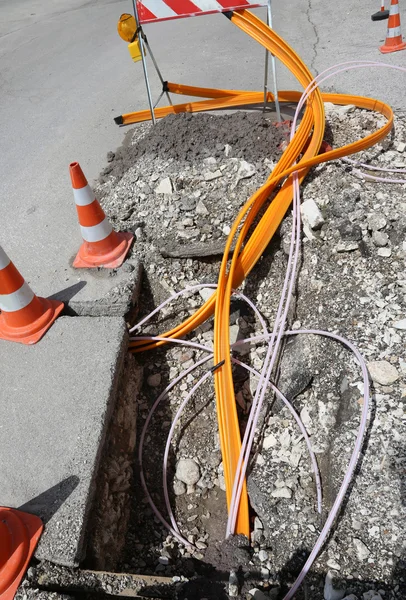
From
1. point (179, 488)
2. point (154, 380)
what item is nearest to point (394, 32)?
point (154, 380)

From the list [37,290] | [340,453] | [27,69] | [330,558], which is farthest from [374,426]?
[27,69]

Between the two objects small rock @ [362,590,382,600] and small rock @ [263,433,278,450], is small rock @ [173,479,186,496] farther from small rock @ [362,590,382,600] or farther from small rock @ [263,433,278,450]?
small rock @ [362,590,382,600]

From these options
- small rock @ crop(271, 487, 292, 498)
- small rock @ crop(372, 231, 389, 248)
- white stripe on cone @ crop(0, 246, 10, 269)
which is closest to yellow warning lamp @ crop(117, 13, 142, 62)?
white stripe on cone @ crop(0, 246, 10, 269)

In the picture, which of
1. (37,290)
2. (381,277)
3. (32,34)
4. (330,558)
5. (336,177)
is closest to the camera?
(330,558)

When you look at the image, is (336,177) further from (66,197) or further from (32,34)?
(32,34)

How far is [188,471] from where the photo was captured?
2721 millimetres

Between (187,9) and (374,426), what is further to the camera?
(187,9)

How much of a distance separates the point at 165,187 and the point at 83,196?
32.3 inches

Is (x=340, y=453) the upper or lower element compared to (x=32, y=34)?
lower

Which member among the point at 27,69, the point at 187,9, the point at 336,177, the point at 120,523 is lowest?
the point at 120,523

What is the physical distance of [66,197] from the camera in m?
4.07

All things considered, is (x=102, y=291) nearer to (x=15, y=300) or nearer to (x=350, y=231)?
(x=15, y=300)

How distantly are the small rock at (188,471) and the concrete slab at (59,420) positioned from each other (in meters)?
0.56

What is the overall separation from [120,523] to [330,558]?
1.10 m
